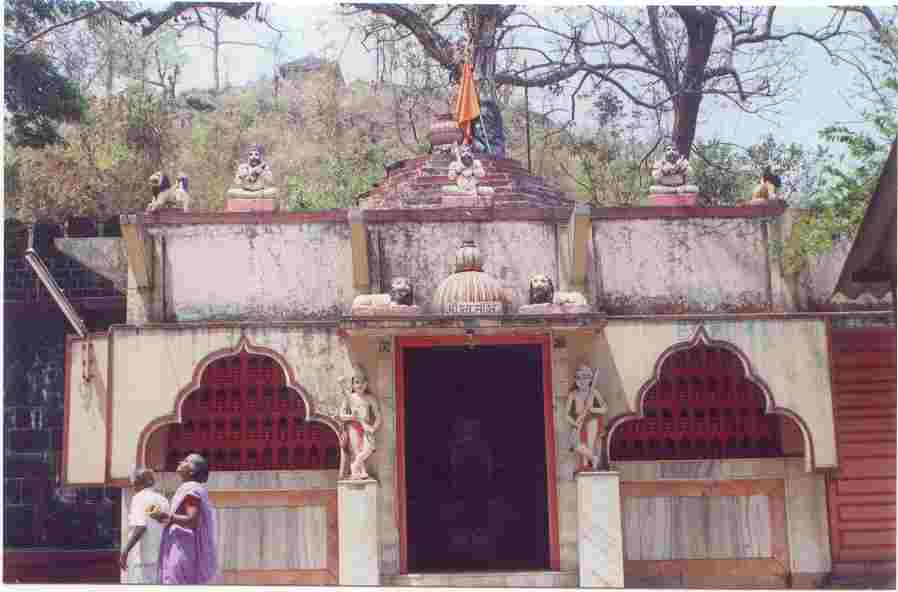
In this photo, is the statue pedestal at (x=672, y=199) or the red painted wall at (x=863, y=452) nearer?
the red painted wall at (x=863, y=452)

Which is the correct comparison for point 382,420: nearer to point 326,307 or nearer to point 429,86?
point 326,307

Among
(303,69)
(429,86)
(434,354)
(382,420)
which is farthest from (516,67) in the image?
(382,420)

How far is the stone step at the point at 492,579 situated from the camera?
12242mm

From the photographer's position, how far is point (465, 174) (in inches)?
549

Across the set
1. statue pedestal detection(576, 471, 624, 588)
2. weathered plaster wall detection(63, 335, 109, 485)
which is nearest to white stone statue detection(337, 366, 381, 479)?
statue pedestal detection(576, 471, 624, 588)

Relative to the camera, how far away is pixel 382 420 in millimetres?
12750

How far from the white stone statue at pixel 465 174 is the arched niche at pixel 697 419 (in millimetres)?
3061

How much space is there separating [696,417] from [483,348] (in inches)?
106

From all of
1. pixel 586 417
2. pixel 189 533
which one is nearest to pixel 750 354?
pixel 586 417

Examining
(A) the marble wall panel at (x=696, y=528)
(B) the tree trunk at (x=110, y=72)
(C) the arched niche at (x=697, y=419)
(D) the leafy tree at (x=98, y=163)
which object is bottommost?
(A) the marble wall panel at (x=696, y=528)

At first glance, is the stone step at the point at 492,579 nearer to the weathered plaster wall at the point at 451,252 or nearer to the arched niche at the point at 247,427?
the arched niche at the point at 247,427

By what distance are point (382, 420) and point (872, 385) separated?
567 centimetres

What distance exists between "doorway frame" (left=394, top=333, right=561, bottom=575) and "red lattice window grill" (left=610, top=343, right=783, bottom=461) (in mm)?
1015

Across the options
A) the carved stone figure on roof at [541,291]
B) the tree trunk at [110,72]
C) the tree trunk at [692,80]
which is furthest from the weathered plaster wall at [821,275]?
the tree trunk at [110,72]
